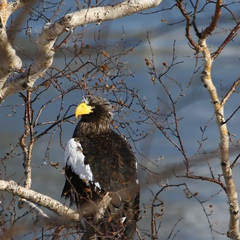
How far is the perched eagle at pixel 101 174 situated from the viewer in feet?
12.1

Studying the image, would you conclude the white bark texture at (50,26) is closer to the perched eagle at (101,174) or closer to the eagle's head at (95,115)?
the perched eagle at (101,174)

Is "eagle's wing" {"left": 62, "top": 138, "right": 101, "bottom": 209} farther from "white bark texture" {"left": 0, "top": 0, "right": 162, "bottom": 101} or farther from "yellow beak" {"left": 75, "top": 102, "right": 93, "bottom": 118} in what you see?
"white bark texture" {"left": 0, "top": 0, "right": 162, "bottom": 101}

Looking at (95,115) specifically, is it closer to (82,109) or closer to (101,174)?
(82,109)

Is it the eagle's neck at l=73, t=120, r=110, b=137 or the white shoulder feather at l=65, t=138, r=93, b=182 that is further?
the eagle's neck at l=73, t=120, r=110, b=137

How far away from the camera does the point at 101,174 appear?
13.0ft

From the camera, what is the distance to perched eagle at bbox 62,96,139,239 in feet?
12.1

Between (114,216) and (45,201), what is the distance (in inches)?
23.3

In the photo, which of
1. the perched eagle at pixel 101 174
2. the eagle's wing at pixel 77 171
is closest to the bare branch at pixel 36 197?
the perched eagle at pixel 101 174

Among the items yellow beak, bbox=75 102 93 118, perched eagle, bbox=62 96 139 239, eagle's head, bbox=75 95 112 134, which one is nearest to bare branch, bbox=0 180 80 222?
perched eagle, bbox=62 96 139 239

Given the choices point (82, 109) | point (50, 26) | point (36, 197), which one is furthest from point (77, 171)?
point (50, 26)

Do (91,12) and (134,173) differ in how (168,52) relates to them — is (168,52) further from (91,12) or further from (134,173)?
(91,12)

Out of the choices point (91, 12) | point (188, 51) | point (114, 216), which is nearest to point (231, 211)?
point (114, 216)

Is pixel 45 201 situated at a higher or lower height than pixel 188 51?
lower

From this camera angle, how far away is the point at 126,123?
165 inches
